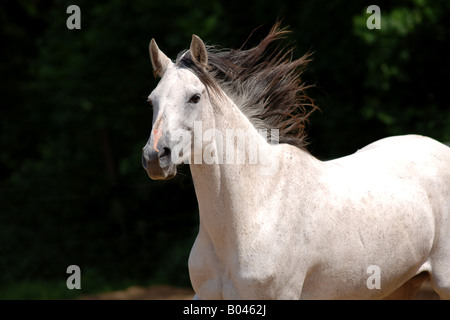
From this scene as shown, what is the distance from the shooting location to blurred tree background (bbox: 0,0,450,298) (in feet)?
29.3

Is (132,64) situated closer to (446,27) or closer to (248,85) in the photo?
(446,27)

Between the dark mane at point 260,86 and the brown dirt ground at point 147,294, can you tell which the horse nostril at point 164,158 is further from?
the brown dirt ground at point 147,294

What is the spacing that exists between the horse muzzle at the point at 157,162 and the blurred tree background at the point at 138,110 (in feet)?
16.6

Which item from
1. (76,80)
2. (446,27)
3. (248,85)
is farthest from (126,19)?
(248,85)

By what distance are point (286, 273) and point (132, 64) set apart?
8159 mm

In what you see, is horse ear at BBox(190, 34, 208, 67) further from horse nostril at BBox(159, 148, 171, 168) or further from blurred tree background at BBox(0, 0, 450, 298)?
blurred tree background at BBox(0, 0, 450, 298)

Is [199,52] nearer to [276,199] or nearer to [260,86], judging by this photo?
[260,86]

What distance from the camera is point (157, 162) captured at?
9.91 feet

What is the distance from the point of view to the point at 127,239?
10633mm

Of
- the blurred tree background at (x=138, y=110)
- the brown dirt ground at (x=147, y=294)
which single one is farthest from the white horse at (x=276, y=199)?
the brown dirt ground at (x=147, y=294)

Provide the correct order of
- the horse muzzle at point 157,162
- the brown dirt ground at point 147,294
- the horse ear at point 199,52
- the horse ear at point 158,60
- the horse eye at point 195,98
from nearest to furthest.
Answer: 1. the horse muzzle at point 157,162
2. the horse eye at point 195,98
3. the horse ear at point 199,52
4. the horse ear at point 158,60
5. the brown dirt ground at point 147,294

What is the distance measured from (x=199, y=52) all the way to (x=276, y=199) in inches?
35.5

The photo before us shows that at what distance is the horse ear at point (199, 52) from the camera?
3393 mm

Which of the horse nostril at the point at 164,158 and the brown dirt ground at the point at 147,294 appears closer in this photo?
the horse nostril at the point at 164,158
